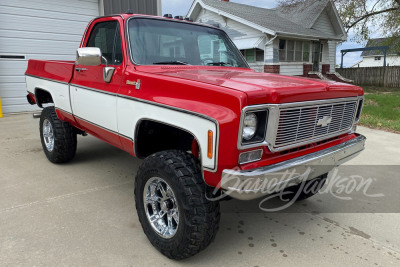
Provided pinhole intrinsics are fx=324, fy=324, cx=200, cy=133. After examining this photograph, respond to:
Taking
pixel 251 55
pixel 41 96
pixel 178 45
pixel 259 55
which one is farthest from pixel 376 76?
pixel 41 96

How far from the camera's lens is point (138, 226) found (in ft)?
10.0

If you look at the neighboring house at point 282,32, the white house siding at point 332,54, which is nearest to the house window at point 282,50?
the neighboring house at point 282,32

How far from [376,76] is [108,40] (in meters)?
22.7

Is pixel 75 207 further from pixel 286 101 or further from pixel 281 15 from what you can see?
pixel 281 15

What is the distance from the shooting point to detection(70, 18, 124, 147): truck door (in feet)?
10.6

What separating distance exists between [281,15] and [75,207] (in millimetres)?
21373

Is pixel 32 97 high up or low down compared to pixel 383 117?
up

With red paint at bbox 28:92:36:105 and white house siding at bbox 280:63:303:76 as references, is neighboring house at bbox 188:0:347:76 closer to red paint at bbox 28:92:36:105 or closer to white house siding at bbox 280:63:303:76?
white house siding at bbox 280:63:303:76

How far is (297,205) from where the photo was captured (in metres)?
3.63

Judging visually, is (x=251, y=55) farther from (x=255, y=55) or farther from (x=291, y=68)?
(x=291, y=68)

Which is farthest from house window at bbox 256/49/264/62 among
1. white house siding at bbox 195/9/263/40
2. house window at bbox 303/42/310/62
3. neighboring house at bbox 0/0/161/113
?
neighboring house at bbox 0/0/161/113

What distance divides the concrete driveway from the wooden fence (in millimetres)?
19439

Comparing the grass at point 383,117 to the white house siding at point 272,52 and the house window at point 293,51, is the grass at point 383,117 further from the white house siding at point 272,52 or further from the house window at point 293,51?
the house window at point 293,51

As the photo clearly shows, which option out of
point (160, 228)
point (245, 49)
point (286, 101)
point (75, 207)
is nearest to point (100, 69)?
point (75, 207)
